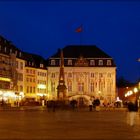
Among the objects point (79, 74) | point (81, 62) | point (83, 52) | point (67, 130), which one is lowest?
point (67, 130)

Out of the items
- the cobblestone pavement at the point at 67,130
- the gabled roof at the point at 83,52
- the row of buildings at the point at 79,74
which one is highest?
the gabled roof at the point at 83,52

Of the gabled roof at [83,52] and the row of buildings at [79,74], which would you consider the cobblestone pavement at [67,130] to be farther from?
the gabled roof at [83,52]

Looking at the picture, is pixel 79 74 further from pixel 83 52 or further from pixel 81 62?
pixel 83 52

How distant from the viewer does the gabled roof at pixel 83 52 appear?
446ft

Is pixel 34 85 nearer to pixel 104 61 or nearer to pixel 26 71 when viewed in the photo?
pixel 26 71

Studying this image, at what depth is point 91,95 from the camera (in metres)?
135

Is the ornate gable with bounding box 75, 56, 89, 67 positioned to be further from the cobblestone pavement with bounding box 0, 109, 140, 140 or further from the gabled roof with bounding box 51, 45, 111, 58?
the cobblestone pavement with bounding box 0, 109, 140, 140

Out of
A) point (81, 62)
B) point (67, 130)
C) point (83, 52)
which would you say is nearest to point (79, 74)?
point (81, 62)

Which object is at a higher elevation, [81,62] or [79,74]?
[81,62]

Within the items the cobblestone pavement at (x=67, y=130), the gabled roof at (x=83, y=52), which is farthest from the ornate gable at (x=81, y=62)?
the cobblestone pavement at (x=67, y=130)

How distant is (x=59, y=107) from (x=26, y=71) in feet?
174

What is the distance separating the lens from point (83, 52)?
451 feet

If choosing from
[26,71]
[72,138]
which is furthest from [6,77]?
[72,138]

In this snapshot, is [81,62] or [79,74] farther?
[79,74]
